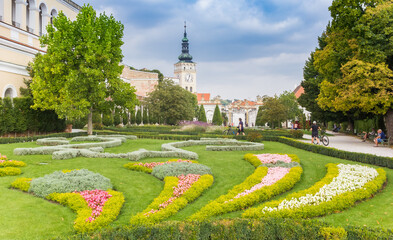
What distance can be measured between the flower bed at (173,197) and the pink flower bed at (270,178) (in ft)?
3.59

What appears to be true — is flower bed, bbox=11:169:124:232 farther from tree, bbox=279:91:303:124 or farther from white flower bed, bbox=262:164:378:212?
tree, bbox=279:91:303:124

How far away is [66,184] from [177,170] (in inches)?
122

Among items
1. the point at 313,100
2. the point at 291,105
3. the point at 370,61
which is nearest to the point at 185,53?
the point at 291,105

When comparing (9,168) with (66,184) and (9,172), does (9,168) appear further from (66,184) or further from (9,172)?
(66,184)

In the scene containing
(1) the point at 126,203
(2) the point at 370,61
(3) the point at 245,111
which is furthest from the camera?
(3) the point at 245,111

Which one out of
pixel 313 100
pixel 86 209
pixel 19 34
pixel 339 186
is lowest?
pixel 86 209

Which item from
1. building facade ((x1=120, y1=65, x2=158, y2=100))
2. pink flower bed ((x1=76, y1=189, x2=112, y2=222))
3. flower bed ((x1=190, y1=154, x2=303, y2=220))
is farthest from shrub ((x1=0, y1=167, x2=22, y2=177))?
building facade ((x1=120, y1=65, x2=158, y2=100))

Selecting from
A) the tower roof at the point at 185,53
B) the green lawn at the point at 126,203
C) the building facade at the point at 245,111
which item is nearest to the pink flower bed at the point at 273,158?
the green lawn at the point at 126,203

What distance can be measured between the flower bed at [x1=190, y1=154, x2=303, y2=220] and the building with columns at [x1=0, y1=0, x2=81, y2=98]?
2093 cm

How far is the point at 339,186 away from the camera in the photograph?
7.20 metres

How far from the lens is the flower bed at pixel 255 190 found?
5.86 meters

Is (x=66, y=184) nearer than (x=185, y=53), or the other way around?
(x=66, y=184)

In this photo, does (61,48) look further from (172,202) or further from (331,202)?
(331,202)

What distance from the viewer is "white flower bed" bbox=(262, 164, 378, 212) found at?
6.05 metres
